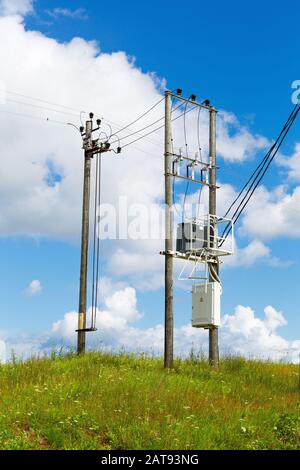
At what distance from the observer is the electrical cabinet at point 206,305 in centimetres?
2308

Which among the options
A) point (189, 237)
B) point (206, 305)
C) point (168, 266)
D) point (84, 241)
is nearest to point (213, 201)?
point (189, 237)

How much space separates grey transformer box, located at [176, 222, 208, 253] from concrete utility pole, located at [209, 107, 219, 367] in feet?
2.14

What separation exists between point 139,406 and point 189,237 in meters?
8.37

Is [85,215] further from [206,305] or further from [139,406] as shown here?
[139,406]

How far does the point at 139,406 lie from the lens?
16484 mm

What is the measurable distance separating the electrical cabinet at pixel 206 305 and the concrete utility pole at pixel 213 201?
0.51 m

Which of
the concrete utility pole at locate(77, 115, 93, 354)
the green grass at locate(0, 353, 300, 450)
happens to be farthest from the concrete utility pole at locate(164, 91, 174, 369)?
the concrete utility pole at locate(77, 115, 93, 354)

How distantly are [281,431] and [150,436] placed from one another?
12.3 ft

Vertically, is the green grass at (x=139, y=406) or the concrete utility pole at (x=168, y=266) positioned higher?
the concrete utility pole at (x=168, y=266)

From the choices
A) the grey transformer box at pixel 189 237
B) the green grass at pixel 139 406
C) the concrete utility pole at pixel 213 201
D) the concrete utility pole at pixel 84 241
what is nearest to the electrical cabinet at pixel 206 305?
the concrete utility pole at pixel 213 201

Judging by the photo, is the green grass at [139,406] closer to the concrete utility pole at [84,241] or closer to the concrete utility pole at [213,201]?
the concrete utility pole at [213,201]

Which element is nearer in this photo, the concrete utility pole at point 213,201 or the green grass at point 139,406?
the green grass at point 139,406
